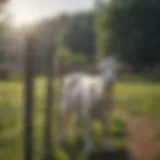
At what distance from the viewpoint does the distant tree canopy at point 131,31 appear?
975mm

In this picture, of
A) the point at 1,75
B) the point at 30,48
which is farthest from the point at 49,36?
the point at 1,75

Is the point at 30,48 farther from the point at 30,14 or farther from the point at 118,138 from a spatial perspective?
the point at 118,138

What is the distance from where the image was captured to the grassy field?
98 centimetres

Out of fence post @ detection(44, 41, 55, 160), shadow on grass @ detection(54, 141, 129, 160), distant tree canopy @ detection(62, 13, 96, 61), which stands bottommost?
shadow on grass @ detection(54, 141, 129, 160)

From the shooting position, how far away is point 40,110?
1.01 metres

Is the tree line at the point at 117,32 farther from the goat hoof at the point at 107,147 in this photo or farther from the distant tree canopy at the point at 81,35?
A: the goat hoof at the point at 107,147

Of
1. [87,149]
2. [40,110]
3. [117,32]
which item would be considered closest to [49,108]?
[40,110]

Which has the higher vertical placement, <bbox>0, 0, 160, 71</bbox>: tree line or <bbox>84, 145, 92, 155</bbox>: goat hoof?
<bbox>0, 0, 160, 71</bbox>: tree line

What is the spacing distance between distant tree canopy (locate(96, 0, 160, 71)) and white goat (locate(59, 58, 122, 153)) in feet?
0.13

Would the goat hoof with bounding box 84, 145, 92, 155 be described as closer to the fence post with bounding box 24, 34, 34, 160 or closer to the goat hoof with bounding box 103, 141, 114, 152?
the goat hoof with bounding box 103, 141, 114, 152

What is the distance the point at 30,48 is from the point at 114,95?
24 centimetres

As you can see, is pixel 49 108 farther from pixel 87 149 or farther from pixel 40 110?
pixel 87 149

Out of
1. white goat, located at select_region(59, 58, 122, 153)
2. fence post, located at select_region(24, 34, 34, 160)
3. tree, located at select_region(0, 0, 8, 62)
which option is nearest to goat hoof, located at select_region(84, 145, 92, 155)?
white goat, located at select_region(59, 58, 122, 153)

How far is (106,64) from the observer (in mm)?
982
